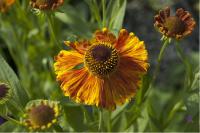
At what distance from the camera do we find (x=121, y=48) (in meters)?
1.35

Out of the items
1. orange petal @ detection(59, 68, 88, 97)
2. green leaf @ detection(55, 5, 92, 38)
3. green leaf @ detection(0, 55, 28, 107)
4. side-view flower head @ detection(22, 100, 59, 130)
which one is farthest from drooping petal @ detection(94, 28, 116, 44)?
green leaf @ detection(55, 5, 92, 38)

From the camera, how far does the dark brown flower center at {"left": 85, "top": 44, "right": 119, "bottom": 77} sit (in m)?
1.30

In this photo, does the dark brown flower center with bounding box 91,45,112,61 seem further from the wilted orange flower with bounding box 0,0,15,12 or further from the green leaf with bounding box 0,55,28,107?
the wilted orange flower with bounding box 0,0,15,12

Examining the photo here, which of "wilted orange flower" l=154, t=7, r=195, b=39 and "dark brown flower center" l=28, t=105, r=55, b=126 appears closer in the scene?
"dark brown flower center" l=28, t=105, r=55, b=126

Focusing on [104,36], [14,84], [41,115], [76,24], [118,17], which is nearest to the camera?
[41,115]

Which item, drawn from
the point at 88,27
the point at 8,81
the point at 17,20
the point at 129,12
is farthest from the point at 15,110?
the point at 129,12

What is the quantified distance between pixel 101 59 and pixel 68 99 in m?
0.26

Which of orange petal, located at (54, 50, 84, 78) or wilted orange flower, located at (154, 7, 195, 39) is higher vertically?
wilted orange flower, located at (154, 7, 195, 39)

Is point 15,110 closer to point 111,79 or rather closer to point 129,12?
point 111,79

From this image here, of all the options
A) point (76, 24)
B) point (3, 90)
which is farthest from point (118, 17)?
point (3, 90)

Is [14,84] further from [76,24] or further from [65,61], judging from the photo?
[76,24]

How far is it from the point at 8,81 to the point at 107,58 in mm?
392

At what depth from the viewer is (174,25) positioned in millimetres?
1355

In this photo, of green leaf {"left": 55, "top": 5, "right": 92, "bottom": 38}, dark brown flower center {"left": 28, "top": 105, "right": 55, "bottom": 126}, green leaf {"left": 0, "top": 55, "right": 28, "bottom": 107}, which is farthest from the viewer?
green leaf {"left": 55, "top": 5, "right": 92, "bottom": 38}
